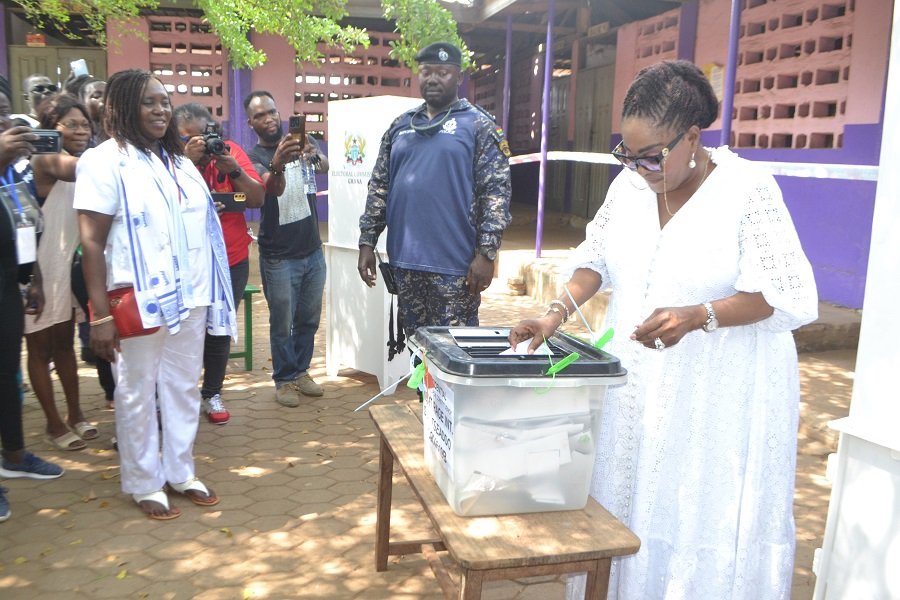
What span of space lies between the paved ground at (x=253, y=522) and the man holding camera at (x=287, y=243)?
0.48 m

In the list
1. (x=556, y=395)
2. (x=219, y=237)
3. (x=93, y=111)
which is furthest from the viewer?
(x=93, y=111)

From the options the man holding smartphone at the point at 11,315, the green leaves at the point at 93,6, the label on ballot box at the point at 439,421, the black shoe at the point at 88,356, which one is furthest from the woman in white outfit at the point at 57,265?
the green leaves at the point at 93,6

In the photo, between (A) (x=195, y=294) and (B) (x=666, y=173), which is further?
(A) (x=195, y=294)

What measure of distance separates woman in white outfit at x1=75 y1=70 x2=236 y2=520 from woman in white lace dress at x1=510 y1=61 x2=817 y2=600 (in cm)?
179

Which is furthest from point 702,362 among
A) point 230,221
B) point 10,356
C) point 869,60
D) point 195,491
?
point 869,60

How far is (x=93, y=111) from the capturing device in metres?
4.68

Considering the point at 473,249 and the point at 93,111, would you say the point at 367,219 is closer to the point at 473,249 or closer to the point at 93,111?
the point at 473,249

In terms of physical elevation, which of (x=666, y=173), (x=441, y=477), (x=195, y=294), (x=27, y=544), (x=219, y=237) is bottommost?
(x=27, y=544)

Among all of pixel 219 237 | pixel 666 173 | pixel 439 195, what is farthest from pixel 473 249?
pixel 666 173

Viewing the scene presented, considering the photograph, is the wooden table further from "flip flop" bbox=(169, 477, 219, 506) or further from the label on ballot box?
"flip flop" bbox=(169, 477, 219, 506)

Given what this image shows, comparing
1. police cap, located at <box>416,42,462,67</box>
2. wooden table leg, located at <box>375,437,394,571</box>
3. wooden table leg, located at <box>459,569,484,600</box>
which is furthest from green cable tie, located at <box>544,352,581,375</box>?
police cap, located at <box>416,42,462,67</box>

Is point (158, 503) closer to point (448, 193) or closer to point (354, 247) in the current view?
point (448, 193)

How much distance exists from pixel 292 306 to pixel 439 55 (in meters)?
1.91

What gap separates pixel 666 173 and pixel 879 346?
0.77m
